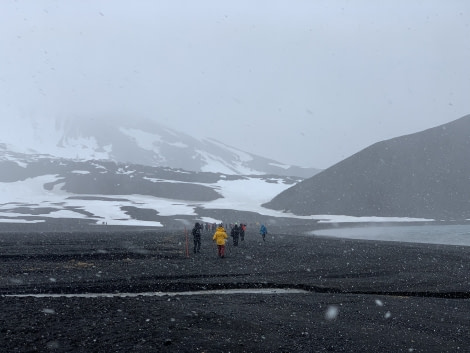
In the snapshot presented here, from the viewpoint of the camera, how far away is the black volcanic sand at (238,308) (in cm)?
1125

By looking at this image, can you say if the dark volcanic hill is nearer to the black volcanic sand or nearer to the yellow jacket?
the yellow jacket

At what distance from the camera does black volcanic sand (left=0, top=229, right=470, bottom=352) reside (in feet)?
36.9

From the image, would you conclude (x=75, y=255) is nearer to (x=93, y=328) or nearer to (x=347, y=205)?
(x=93, y=328)

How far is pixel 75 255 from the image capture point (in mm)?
31781

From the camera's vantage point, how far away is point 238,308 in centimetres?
1500

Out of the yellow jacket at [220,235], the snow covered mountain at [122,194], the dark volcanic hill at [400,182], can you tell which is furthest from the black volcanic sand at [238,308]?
the dark volcanic hill at [400,182]

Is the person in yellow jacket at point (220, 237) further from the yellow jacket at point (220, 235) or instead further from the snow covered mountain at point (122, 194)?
the snow covered mountain at point (122, 194)

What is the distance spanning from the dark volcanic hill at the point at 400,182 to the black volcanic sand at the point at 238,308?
82.7 m

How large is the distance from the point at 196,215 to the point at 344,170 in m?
45.1

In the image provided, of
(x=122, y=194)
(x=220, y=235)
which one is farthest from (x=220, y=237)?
(x=122, y=194)

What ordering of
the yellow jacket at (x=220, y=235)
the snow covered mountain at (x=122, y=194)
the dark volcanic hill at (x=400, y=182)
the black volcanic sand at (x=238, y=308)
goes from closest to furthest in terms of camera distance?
the black volcanic sand at (x=238, y=308) < the yellow jacket at (x=220, y=235) < the snow covered mountain at (x=122, y=194) < the dark volcanic hill at (x=400, y=182)

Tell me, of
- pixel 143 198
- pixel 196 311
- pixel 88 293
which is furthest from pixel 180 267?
pixel 143 198

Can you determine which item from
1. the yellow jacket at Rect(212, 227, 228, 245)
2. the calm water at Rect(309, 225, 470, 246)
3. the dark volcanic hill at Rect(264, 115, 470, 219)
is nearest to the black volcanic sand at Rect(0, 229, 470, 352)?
the yellow jacket at Rect(212, 227, 228, 245)

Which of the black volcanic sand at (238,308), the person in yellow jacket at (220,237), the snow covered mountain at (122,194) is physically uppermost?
the snow covered mountain at (122,194)
